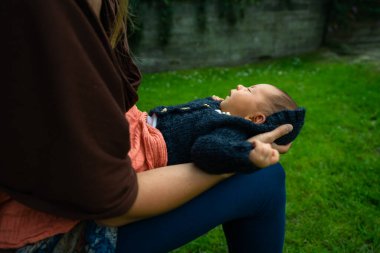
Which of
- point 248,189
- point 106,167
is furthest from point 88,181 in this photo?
point 248,189

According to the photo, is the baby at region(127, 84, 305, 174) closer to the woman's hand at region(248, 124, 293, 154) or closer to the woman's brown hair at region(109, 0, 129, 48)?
the woman's hand at region(248, 124, 293, 154)

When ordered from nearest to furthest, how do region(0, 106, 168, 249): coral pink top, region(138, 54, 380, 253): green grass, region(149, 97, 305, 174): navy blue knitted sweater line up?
region(0, 106, 168, 249): coral pink top < region(149, 97, 305, 174): navy blue knitted sweater < region(138, 54, 380, 253): green grass

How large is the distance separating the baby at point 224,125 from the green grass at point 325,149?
1027mm

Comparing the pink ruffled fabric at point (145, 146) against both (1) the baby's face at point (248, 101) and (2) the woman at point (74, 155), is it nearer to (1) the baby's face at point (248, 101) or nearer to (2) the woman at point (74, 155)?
(2) the woman at point (74, 155)

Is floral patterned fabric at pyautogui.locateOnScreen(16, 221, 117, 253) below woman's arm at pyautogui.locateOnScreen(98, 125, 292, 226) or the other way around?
below

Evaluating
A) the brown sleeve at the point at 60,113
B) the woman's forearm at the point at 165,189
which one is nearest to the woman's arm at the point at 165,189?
the woman's forearm at the point at 165,189

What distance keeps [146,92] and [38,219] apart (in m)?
4.70

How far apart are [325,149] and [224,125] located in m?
2.53

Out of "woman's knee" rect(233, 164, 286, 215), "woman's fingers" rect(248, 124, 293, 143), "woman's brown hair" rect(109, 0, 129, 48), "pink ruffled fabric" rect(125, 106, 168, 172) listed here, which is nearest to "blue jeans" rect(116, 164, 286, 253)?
"woman's knee" rect(233, 164, 286, 215)

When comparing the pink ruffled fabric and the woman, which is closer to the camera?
the woman

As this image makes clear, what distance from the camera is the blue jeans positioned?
1.25 metres

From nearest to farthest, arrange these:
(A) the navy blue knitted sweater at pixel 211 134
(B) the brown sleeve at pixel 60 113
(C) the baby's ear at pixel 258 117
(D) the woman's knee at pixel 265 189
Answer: (B) the brown sleeve at pixel 60 113, (A) the navy blue knitted sweater at pixel 211 134, (D) the woman's knee at pixel 265 189, (C) the baby's ear at pixel 258 117

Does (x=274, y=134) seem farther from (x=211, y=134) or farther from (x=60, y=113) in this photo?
(x=60, y=113)

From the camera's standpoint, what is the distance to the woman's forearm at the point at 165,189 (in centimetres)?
114
